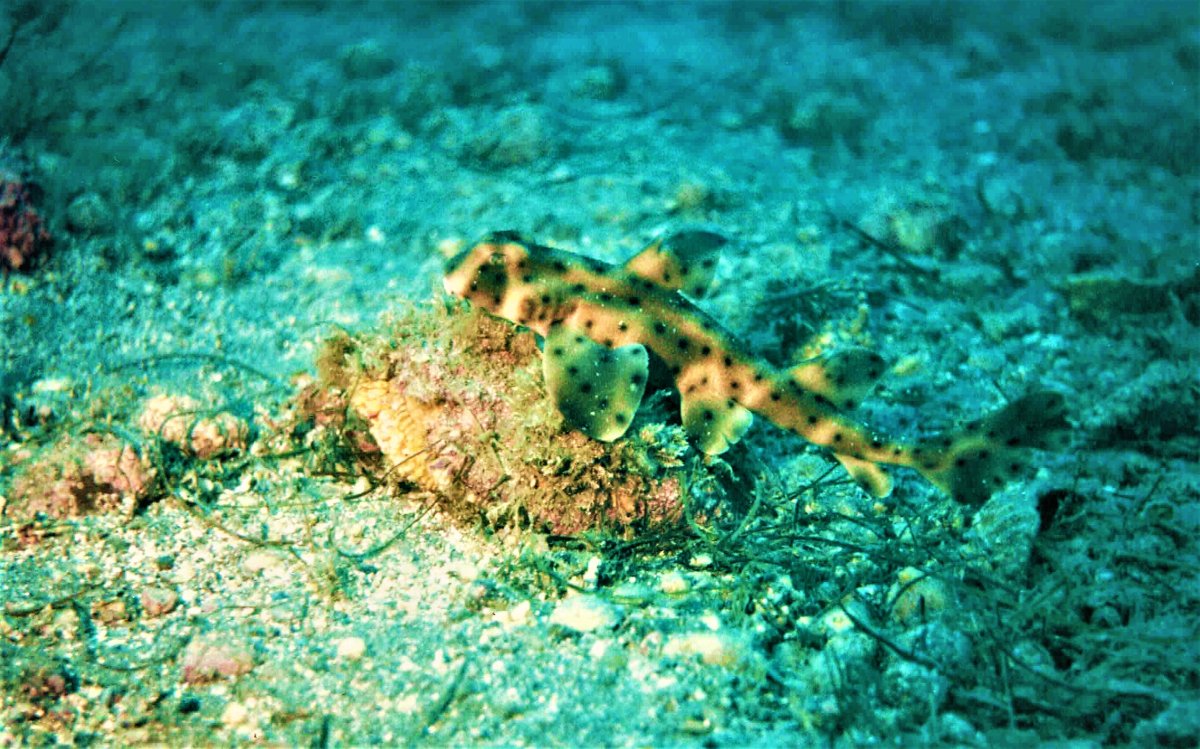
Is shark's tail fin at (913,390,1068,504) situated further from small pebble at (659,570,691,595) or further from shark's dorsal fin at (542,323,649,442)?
shark's dorsal fin at (542,323,649,442)

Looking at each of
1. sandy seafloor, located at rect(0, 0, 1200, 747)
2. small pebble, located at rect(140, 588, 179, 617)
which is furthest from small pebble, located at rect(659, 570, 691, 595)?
small pebble, located at rect(140, 588, 179, 617)

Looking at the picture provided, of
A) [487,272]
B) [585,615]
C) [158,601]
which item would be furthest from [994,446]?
[158,601]

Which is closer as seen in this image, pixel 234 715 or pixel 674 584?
pixel 234 715

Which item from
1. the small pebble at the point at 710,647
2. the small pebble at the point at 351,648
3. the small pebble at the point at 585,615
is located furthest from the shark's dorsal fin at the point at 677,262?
the small pebble at the point at 351,648

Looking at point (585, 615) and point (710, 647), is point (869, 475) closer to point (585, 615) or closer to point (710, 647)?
point (710, 647)

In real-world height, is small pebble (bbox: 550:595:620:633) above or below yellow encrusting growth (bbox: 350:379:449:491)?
below

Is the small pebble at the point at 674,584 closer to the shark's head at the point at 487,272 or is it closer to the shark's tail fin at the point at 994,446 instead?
the shark's tail fin at the point at 994,446

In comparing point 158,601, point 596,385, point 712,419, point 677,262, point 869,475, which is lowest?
point 158,601

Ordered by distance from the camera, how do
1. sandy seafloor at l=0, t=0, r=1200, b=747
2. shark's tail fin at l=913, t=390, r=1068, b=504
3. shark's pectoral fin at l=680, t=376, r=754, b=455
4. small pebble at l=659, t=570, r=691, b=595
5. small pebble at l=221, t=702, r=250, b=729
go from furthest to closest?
shark's pectoral fin at l=680, t=376, r=754, b=455
shark's tail fin at l=913, t=390, r=1068, b=504
small pebble at l=659, t=570, r=691, b=595
sandy seafloor at l=0, t=0, r=1200, b=747
small pebble at l=221, t=702, r=250, b=729
